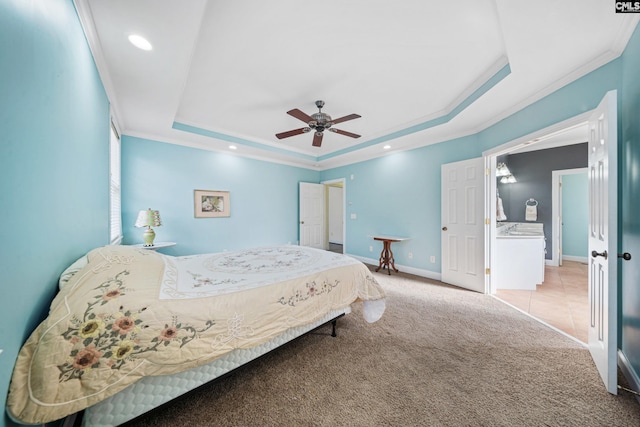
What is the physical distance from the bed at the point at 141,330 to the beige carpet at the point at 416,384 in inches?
9.6

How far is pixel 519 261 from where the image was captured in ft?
11.0

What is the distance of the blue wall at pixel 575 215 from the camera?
477 cm

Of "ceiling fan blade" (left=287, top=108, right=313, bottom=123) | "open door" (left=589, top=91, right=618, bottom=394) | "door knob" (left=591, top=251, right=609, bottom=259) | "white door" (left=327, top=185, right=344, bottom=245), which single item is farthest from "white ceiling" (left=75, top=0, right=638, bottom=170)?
"white door" (left=327, top=185, right=344, bottom=245)

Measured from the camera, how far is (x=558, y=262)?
4641mm

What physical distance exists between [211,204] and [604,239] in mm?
4907

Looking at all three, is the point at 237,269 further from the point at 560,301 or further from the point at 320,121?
the point at 560,301

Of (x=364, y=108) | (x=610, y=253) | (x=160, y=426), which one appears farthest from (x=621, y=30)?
(x=160, y=426)

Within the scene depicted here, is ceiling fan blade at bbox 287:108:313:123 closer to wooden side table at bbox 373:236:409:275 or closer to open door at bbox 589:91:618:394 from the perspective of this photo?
open door at bbox 589:91:618:394

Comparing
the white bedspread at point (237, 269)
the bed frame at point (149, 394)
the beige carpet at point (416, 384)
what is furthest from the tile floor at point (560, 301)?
the bed frame at point (149, 394)

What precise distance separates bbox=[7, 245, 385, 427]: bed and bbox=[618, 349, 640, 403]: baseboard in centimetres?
202

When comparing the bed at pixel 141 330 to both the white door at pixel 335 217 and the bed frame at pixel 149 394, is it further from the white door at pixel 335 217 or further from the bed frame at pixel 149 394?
the white door at pixel 335 217

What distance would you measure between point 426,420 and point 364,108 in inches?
129

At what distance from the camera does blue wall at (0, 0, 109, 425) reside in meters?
0.76

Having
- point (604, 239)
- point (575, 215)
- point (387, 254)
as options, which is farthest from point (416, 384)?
point (575, 215)
